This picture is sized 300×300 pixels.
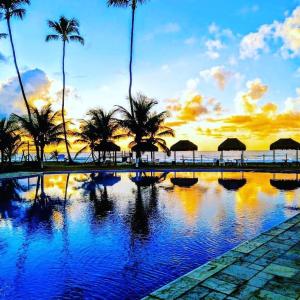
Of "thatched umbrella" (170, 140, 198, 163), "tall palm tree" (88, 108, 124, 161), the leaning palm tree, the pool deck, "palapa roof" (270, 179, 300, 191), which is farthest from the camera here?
"tall palm tree" (88, 108, 124, 161)

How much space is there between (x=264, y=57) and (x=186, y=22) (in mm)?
4820

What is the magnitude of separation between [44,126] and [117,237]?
24.1 m

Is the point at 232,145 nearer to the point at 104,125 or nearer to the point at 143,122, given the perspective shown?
the point at 143,122

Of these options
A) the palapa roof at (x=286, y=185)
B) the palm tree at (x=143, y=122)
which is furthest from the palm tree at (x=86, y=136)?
the palapa roof at (x=286, y=185)

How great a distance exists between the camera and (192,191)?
520 inches

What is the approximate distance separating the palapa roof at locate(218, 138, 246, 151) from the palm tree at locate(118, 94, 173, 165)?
217 inches

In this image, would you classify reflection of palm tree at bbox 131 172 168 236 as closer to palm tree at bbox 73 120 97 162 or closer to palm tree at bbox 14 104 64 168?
palm tree at bbox 14 104 64 168

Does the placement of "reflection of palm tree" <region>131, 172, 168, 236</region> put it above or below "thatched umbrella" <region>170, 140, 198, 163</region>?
below

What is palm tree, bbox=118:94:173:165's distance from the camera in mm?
27047

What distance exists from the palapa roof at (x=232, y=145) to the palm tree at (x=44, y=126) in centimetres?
1583

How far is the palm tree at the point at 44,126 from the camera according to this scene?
1064 inches

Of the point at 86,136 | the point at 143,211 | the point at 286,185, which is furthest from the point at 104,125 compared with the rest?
the point at 143,211

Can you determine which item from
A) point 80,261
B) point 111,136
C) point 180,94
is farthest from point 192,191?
point 111,136

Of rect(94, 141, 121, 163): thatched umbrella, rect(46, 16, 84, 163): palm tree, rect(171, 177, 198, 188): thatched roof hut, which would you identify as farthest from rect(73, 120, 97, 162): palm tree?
rect(171, 177, 198, 188): thatched roof hut
